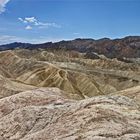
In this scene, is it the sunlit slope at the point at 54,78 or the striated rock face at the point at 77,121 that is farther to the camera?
the sunlit slope at the point at 54,78

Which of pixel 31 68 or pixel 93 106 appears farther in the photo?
pixel 31 68

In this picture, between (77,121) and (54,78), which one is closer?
(77,121)

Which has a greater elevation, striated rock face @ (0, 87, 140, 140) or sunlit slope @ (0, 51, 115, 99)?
striated rock face @ (0, 87, 140, 140)

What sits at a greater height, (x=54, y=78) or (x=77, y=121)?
(x=77, y=121)

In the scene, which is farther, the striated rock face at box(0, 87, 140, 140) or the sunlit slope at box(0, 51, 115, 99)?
the sunlit slope at box(0, 51, 115, 99)

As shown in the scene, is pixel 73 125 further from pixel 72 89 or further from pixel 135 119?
pixel 72 89

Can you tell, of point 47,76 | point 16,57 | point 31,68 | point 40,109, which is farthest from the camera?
point 16,57

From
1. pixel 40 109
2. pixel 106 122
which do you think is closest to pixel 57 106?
pixel 40 109

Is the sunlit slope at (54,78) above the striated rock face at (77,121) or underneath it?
underneath
